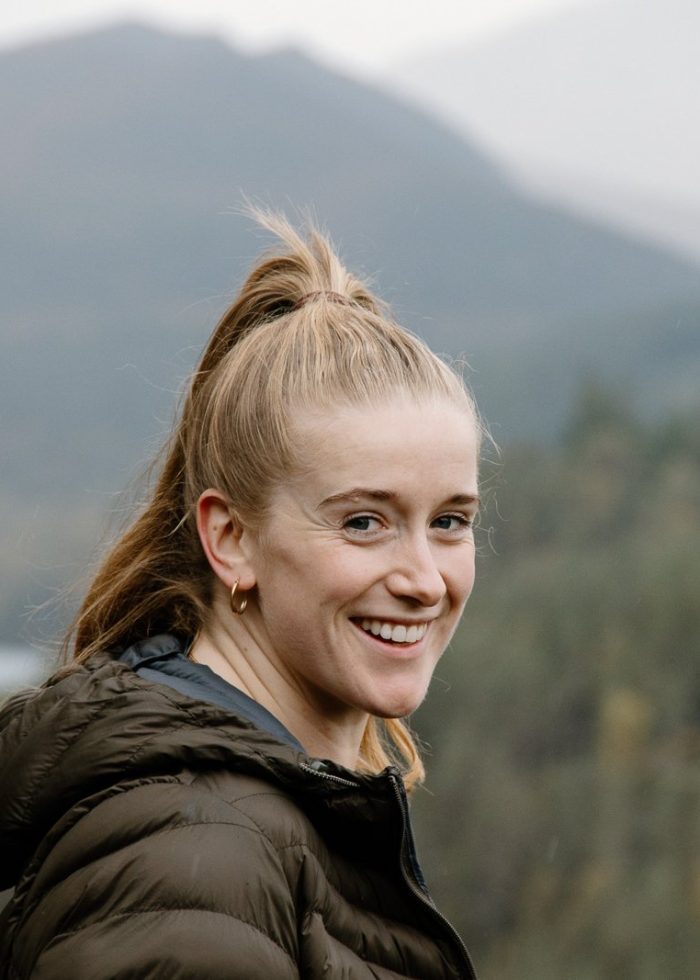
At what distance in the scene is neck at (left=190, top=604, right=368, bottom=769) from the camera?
1956 mm

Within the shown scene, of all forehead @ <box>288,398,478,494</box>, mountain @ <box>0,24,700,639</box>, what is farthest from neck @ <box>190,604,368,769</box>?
mountain @ <box>0,24,700,639</box>

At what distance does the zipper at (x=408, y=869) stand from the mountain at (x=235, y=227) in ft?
155

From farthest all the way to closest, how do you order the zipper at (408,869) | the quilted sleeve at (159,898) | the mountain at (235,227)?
the mountain at (235,227) < the zipper at (408,869) < the quilted sleeve at (159,898)

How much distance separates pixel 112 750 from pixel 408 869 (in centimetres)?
38

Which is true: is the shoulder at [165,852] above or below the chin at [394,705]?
below

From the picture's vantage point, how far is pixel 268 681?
1.96m

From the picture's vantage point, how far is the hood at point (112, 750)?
1.61 metres

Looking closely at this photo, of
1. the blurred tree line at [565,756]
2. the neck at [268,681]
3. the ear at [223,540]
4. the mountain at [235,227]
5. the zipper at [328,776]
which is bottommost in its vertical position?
the blurred tree line at [565,756]

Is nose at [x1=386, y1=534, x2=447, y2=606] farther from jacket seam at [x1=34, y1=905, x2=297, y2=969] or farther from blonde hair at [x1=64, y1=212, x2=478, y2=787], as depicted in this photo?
jacket seam at [x1=34, y1=905, x2=297, y2=969]

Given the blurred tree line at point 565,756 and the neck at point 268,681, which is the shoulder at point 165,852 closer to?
the neck at point 268,681

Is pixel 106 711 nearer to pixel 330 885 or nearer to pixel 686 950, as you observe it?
pixel 330 885

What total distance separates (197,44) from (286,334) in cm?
6689

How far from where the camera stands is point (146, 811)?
1539 millimetres

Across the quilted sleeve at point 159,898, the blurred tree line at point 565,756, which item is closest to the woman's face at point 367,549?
the quilted sleeve at point 159,898
